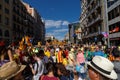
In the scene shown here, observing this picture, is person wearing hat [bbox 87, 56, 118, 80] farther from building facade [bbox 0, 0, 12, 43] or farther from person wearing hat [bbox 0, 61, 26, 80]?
building facade [bbox 0, 0, 12, 43]

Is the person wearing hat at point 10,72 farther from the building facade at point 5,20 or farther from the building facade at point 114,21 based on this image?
the building facade at point 5,20

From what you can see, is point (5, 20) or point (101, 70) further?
point (5, 20)

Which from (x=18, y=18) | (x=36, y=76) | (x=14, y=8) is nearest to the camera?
(x=36, y=76)

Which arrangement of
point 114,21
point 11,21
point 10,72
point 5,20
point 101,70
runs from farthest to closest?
point 11,21, point 5,20, point 114,21, point 10,72, point 101,70

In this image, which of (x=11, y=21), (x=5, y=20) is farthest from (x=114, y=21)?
(x=11, y=21)

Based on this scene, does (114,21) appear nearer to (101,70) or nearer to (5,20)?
(5,20)

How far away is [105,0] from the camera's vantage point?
58.2 meters

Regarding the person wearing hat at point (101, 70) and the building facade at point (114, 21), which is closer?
the person wearing hat at point (101, 70)

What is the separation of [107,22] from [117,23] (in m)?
6.58

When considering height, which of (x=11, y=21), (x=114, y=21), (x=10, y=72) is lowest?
(x=10, y=72)

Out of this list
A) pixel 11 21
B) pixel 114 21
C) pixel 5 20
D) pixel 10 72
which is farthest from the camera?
pixel 11 21

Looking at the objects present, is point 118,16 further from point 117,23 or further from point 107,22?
point 107,22

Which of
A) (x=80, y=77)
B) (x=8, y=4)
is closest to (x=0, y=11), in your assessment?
(x=8, y=4)

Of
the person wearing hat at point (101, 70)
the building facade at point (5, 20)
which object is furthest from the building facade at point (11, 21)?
the person wearing hat at point (101, 70)
